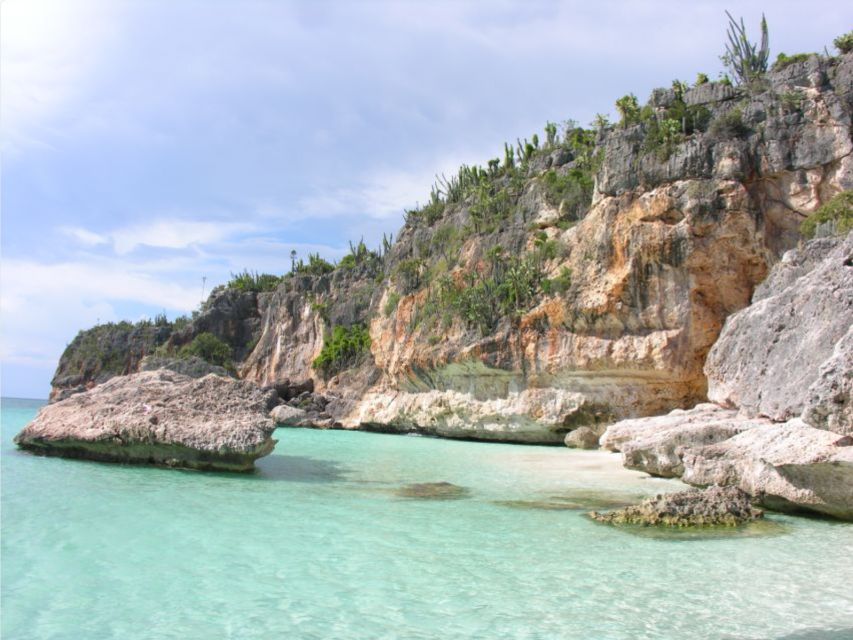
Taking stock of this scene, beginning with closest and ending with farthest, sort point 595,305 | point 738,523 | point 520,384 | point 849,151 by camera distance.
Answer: point 738,523, point 849,151, point 595,305, point 520,384

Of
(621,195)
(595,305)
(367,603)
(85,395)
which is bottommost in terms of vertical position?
(367,603)

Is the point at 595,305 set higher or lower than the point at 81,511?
higher

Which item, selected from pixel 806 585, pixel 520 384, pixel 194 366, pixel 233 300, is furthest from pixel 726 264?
pixel 233 300

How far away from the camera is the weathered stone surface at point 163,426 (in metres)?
13.3

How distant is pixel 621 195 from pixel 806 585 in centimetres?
2275

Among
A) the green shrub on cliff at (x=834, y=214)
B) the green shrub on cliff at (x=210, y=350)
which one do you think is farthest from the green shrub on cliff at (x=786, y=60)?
the green shrub on cliff at (x=210, y=350)

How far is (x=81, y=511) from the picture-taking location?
29.8 feet

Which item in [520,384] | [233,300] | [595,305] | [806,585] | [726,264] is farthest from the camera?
[233,300]

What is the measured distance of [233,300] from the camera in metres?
64.6

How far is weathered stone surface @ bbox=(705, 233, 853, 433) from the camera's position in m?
8.85

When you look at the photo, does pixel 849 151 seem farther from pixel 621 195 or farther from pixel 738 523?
pixel 738 523

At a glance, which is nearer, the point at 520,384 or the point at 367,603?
the point at 367,603

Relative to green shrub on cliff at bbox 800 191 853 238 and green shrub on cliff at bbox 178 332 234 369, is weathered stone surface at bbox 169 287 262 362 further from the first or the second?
green shrub on cliff at bbox 800 191 853 238

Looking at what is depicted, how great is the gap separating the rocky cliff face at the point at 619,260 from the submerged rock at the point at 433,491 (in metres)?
14.7
